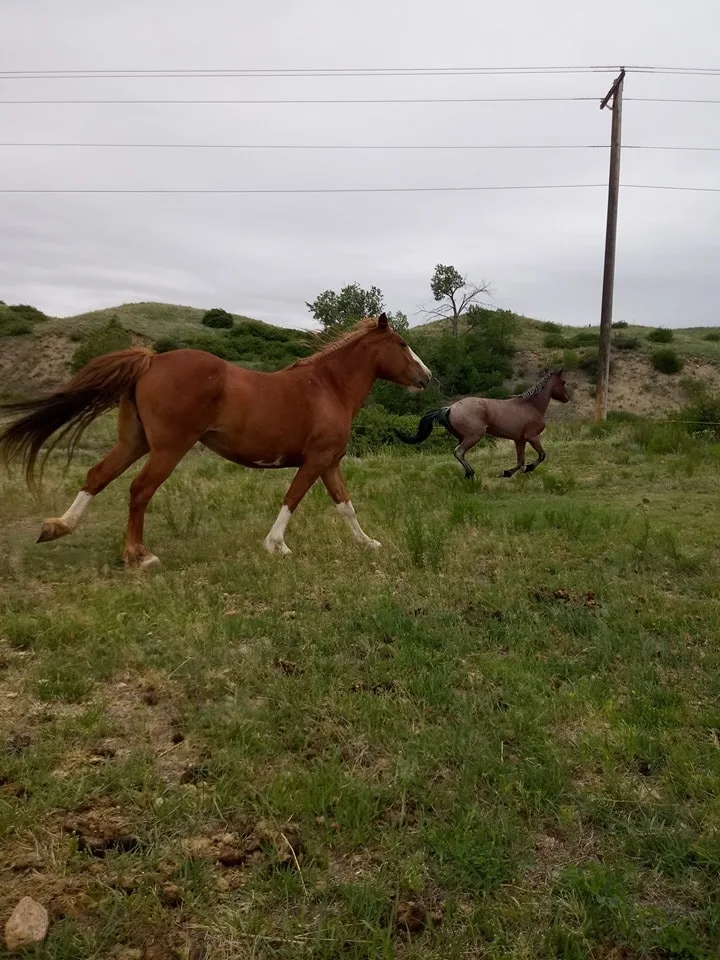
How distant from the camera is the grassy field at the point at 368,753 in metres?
1.95

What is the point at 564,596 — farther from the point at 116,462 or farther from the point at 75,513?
the point at 75,513

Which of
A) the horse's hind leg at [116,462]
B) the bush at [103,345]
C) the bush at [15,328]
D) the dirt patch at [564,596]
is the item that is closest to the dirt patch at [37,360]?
the bush at [15,328]

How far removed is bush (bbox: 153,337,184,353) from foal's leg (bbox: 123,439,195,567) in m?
26.4

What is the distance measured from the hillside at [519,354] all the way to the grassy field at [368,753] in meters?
23.2

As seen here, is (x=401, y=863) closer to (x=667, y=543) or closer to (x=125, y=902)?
(x=125, y=902)

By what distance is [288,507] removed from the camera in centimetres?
609

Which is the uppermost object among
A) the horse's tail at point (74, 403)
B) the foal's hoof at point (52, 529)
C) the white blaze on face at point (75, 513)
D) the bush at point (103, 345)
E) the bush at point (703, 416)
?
the bush at point (103, 345)

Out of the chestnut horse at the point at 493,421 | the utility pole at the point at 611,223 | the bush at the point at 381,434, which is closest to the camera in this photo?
the chestnut horse at the point at 493,421

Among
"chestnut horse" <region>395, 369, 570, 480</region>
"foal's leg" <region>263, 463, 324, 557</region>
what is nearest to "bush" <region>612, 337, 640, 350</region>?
"chestnut horse" <region>395, 369, 570, 480</region>

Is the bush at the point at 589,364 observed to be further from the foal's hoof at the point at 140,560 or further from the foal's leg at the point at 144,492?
the foal's hoof at the point at 140,560

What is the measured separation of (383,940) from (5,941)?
103 centimetres

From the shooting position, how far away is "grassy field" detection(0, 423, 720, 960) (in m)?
1.95

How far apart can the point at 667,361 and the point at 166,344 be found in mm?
23597

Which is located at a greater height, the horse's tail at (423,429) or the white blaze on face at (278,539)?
the horse's tail at (423,429)
